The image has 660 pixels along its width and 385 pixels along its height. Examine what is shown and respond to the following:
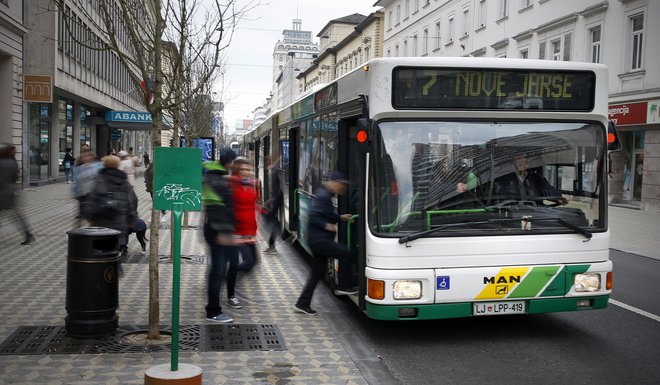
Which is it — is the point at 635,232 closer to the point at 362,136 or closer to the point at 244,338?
the point at 362,136

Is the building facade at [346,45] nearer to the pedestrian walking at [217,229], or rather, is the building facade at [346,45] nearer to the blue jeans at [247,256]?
the blue jeans at [247,256]

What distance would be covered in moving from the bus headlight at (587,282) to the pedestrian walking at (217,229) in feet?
11.8

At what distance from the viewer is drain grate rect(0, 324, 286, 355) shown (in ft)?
20.6

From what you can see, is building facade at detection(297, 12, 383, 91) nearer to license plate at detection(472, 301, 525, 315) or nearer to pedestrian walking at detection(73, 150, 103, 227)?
pedestrian walking at detection(73, 150, 103, 227)

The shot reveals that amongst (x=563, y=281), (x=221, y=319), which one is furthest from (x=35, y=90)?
(x=563, y=281)

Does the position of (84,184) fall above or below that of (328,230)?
above

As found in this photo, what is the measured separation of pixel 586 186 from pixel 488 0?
3270 cm

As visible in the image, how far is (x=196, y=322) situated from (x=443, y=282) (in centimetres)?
274

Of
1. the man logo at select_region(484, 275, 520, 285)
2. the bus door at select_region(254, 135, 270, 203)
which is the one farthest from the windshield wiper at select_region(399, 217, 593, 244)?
the bus door at select_region(254, 135, 270, 203)

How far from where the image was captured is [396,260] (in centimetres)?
642

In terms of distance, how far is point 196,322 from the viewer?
7477 millimetres

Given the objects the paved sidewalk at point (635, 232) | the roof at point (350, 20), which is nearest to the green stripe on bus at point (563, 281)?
the paved sidewalk at point (635, 232)

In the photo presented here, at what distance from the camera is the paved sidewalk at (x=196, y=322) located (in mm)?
5637

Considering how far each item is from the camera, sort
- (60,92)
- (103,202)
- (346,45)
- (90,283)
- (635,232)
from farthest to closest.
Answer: (346,45), (60,92), (635,232), (103,202), (90,283)
